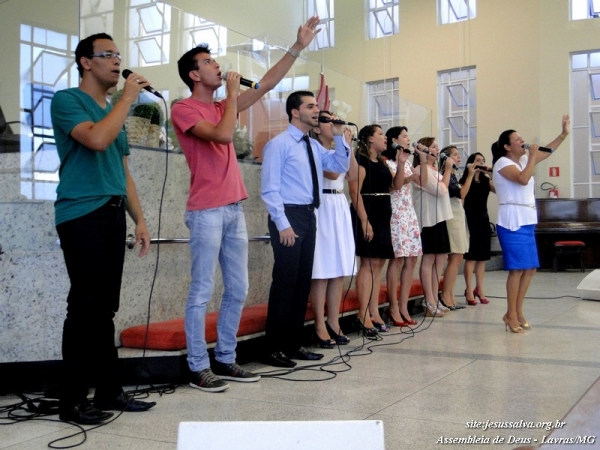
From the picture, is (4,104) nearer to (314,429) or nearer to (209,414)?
(209,414)

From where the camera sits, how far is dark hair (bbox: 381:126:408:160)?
211 inches

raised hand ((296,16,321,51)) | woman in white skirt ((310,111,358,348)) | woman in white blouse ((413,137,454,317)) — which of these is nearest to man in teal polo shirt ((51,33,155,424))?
raised hand ((296,16,321,51))

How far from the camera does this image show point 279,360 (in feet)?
12.6

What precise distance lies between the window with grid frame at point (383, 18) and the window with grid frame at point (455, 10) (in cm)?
91

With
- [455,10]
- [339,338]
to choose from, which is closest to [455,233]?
[339,338]

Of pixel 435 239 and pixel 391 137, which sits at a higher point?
pixel 391 137

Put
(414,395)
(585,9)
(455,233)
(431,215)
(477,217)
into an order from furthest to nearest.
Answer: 1. (585,9)
2. (477,217)
3. (455,233)
4. (431,215)
5. (414,395)

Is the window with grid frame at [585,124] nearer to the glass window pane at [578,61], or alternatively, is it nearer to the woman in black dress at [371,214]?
the glass window pane at [578,61]

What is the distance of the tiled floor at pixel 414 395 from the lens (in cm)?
256

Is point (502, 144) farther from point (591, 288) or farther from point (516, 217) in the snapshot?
point (591, 288)

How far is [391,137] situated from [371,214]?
734mm

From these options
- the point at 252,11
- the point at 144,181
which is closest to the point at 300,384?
the point at 144,181

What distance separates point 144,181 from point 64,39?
82 centimetres

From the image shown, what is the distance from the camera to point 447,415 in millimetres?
2783
